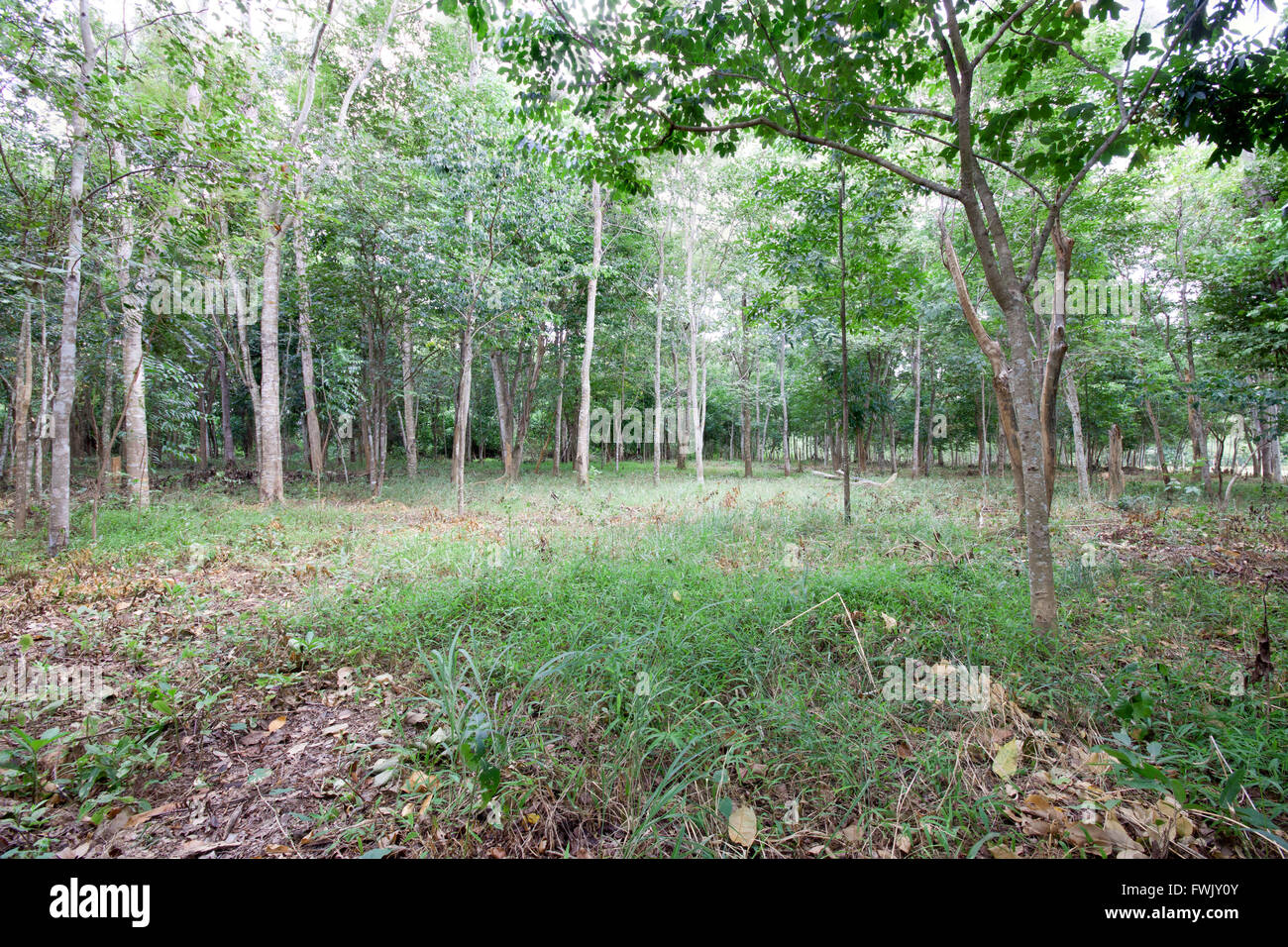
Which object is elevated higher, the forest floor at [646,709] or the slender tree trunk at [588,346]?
the slender tree trunk at [588,346]

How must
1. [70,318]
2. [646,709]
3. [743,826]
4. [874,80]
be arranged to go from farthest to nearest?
[70,318], [874,80], [646,709], [743,826]

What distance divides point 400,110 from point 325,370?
26.1 feet

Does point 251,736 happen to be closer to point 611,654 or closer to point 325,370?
point 611,654

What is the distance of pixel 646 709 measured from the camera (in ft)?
8.28

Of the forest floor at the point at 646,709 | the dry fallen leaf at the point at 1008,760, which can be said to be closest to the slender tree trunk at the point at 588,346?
the forest floor at the point at 646,709

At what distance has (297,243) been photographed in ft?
36.5

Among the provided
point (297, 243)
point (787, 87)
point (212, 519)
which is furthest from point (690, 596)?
point (297, 243)

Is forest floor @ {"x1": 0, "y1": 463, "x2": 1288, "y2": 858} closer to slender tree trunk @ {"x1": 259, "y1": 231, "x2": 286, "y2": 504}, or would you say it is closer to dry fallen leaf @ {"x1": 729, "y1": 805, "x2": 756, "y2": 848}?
dry fallen leaf @ {"x1": 729, "y1": 805, "x2": 756, "y2": 848}

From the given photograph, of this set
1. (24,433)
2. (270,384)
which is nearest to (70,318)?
(24,433)

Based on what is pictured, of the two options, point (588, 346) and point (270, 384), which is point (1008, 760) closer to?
point (270, 384)

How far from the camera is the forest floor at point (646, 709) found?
197cm

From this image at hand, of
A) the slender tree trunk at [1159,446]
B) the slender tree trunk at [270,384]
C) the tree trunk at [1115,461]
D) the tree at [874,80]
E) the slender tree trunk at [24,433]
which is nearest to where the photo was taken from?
the tree at [874,80]

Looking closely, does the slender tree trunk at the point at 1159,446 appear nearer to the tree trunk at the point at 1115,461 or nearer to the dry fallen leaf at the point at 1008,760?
the tree trunk at the point at 1115,461

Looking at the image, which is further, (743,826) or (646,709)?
(646,709)
